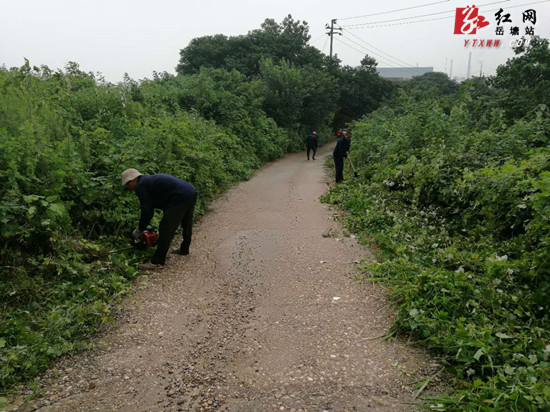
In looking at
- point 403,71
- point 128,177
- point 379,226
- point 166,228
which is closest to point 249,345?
point 166,228

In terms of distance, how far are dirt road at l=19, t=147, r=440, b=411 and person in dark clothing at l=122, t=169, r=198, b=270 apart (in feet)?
1.14

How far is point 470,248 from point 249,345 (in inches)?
140

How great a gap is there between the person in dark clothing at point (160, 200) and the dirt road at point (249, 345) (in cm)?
35

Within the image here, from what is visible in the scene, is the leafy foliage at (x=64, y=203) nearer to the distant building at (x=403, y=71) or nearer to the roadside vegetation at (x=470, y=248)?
the roadside vegetation at (x=470, y=248)

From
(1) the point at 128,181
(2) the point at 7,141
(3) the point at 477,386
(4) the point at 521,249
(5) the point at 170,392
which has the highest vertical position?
(2) the point at 7,141

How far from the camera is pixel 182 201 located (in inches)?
218

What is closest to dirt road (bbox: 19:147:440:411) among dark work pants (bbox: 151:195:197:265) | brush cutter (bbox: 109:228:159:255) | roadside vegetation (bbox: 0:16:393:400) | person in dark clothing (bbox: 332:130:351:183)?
dark work pants (bbox: 151:195:197:265)

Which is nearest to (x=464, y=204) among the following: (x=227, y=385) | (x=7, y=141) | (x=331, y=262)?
(x=331, y=262)

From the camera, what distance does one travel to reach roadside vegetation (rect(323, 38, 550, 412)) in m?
2.91

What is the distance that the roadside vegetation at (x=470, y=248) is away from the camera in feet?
9.55

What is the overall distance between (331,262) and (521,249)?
247 cm

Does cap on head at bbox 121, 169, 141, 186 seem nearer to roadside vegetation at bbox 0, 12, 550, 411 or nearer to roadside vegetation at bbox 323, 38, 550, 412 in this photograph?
roadside vegetation at bbox 0, 12, 550, 411

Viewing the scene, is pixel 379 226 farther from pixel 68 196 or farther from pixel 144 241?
pixel 68 196

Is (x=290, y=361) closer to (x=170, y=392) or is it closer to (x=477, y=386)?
(x=170, y=392)
